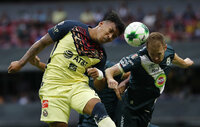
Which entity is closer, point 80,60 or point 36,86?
point 80,60

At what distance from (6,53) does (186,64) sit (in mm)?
11438

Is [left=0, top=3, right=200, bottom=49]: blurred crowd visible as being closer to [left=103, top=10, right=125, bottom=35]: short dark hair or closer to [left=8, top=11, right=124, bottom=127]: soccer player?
[left=103, top=10, right=125, bottom=35]: short dark hair

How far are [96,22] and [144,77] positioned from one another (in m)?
11.6

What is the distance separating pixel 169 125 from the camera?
14.8m

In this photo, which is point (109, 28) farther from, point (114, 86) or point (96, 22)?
point (96, 22)

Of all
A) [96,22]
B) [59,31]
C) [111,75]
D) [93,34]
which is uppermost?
[59,31]

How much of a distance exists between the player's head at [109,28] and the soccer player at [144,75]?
0.45 m

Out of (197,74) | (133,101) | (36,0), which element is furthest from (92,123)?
(36,0)

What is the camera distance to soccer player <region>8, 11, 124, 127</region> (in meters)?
5.41

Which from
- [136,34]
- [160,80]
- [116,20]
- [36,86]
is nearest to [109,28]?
[116,20]

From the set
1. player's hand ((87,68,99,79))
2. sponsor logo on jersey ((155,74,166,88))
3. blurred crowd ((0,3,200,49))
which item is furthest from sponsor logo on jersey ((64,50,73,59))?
blurred crowd ((0,3,200,49))

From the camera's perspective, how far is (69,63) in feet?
18.2

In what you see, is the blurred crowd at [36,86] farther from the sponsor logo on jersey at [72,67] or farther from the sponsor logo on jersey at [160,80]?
the sponsor logo on jersey at [72,67]

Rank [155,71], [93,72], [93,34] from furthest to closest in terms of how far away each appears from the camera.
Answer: [155,71]
[93,34]
[93,72]
